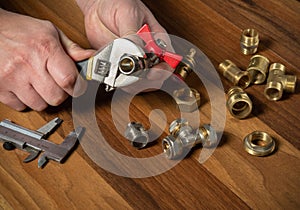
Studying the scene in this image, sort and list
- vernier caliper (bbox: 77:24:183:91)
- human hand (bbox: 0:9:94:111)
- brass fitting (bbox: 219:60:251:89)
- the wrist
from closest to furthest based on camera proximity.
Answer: vernier caliper (bbox: 77:24:183:91)
human hand (bbox: 0:9:94:111)
brass fitting (bbox: 219:60:251:89)
the wrist

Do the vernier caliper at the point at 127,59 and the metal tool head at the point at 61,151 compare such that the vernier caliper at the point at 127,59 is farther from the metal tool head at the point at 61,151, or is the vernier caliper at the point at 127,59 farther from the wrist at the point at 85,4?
the wrist at the point at 85,4

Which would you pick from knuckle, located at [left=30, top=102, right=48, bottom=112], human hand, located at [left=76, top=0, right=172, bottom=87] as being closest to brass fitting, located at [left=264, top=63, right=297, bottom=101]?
human hand, located at [left=76, top=0, right=172, bottom=87]

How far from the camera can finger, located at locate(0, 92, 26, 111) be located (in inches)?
48.9

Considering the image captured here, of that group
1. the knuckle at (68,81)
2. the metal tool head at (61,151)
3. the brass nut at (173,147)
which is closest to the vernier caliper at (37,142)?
the metal tool head at (61,151)

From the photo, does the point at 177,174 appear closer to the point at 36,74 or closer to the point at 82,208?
the point at 82,208

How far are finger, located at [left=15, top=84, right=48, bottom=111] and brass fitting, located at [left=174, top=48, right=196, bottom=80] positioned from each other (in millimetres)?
355

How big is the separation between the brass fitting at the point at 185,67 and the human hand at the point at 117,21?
6 cm

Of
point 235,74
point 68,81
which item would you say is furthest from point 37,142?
point 235,74

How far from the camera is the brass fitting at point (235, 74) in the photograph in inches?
50.6

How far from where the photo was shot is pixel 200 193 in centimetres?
110

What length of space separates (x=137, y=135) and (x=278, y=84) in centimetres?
39

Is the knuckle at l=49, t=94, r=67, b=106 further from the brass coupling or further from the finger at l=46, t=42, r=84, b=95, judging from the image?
the brass coupling

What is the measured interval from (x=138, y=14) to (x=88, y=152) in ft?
1.24

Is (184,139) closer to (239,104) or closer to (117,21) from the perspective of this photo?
(239,104)
